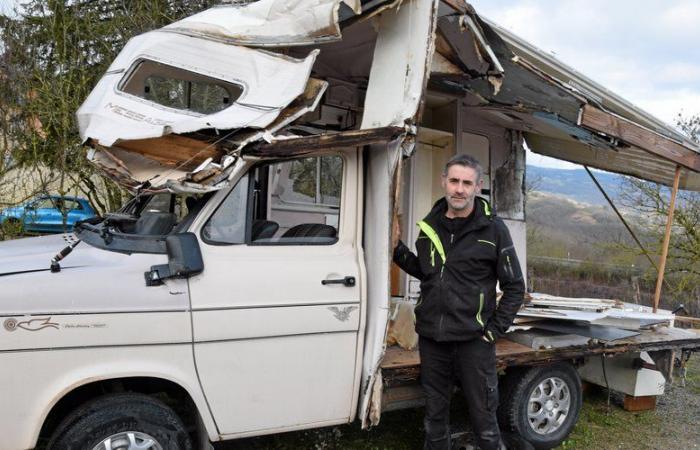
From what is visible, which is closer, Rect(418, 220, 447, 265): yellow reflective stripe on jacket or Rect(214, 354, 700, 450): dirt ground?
Rect(418, 220, 447, 265): yellow reflective stripe on jacket

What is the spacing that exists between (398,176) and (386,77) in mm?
722

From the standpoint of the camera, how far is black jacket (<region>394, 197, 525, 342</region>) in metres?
3.59

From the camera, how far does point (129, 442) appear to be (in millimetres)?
3088

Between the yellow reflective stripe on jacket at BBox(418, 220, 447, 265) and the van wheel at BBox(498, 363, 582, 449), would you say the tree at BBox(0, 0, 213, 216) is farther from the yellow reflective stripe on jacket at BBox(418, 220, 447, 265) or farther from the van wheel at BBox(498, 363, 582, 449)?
the van wheel at BBox(498, 363, 582, 449)

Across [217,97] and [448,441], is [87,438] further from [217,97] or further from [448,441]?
[217,97]

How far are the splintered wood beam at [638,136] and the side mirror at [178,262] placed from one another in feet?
10.3

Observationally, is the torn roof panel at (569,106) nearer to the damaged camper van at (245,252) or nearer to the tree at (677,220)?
the damaged camper van at (245,252)

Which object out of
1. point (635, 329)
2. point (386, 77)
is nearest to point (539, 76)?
point (386, 77)

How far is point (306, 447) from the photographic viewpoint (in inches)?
176

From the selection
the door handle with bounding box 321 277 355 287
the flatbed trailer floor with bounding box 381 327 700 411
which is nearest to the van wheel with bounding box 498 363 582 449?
the flatbed trailer floor with bounding box 381 327 700 411

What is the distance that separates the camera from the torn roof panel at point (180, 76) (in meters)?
3.49

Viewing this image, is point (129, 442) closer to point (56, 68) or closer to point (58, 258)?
point (58, 258)

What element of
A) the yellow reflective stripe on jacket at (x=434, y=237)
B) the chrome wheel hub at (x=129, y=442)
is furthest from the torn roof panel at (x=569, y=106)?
the chrome wheel hub at (x=129, y=442)

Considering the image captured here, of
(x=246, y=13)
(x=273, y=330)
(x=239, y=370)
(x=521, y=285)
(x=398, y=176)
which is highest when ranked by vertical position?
(x=246, y=13)
